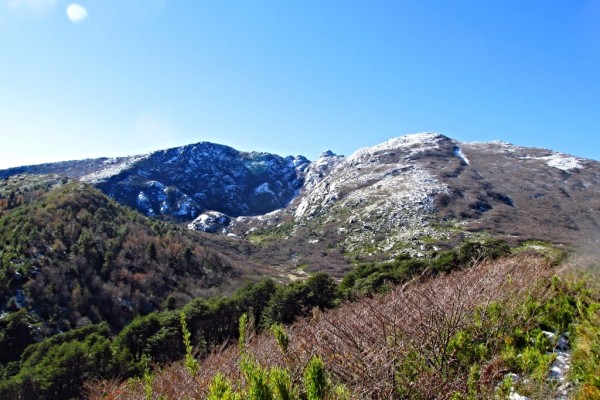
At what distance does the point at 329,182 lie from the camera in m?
134

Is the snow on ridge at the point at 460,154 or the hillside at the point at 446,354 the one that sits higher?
the snow on ridge at the point at 460,154

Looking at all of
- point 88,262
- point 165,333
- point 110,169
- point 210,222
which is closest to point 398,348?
point 165,333

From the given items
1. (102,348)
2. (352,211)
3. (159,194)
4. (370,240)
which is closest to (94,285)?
(102,348)

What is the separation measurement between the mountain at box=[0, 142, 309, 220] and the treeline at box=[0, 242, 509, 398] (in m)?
113

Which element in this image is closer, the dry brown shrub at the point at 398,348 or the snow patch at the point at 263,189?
the dry brown shrub at the point at 398,348

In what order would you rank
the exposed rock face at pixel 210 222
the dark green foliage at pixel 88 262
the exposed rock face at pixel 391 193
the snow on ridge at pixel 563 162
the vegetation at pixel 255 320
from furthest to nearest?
the exposed rock face at pixel 210 222, the snow on ridge at pixel 563 162, the exposed rock face at pixel 391 193, the dark green foliage at pixel 88 262, the vegetation at pixel 255 320

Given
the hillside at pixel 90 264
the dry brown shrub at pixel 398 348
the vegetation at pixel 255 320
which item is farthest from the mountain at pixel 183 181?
the dry brown shrub at pixel 398 348

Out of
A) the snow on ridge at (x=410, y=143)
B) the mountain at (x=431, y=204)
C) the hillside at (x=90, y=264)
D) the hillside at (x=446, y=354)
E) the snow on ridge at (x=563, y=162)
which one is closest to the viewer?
the hillside at (x=446, y=354)

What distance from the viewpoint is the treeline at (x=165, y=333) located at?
71.5ft

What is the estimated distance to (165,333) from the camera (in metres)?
25.0

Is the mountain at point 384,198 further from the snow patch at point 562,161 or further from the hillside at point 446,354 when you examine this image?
the hillside at point 446,354

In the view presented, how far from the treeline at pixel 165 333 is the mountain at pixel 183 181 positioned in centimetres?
11347

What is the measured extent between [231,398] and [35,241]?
2042 inches

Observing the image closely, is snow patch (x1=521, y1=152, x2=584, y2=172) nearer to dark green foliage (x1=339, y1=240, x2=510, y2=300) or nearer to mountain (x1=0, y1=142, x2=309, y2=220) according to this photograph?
mountain (x1=0, y1=142, x2=309, y2=220)
